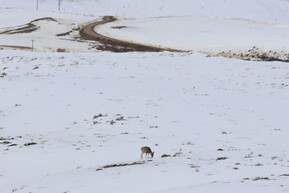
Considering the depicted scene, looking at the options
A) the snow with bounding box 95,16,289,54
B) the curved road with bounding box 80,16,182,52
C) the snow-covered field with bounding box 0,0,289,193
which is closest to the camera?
the snow-covered field with bounding box 0,0,289,193

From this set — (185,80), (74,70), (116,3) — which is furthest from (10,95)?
(116,3)

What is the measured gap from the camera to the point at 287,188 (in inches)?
245

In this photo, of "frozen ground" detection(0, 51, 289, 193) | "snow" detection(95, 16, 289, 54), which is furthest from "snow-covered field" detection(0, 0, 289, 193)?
"snow" detection(95, 16, 289, 54)

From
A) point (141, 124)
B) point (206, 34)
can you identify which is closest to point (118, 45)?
point (206, 34)

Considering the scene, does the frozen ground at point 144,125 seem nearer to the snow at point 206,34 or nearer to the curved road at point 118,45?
the curved road at point 118,45

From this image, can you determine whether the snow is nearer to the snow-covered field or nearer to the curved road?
the curved road

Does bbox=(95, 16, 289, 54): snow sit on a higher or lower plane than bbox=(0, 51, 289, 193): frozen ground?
higher

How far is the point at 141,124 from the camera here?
13.4 meters

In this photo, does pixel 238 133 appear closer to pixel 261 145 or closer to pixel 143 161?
pixel 261 145

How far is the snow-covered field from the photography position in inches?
316

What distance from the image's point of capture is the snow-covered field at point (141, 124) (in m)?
8.02

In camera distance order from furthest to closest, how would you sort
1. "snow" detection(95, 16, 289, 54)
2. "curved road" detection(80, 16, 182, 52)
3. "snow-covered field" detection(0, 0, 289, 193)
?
"snow" detection(95, 16, 289, 54) → "curved road" detection(80, 16, 182, 52) → "snow-covered field" detection(0, 0, 289, 193)

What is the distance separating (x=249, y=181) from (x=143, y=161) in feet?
9.63

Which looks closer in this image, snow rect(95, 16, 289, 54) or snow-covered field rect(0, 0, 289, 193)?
snow-covered field rect(0, 0, 289, 193)
